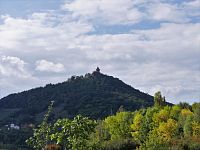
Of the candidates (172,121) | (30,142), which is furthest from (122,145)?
(30,142)

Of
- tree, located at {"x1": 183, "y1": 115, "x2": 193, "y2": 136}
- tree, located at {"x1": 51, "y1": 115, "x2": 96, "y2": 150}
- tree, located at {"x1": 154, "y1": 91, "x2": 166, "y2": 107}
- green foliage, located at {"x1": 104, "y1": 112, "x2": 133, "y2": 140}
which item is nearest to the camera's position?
tree, located at {"x1": 51, "y1": 115, "x2": 96, "y2": 150}

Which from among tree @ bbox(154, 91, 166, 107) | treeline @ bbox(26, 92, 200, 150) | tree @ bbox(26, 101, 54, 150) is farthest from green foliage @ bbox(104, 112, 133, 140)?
tree @ bbox(26, 101, 54, 150)

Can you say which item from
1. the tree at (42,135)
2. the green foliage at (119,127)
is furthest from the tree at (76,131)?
the green foliage at (119,127)

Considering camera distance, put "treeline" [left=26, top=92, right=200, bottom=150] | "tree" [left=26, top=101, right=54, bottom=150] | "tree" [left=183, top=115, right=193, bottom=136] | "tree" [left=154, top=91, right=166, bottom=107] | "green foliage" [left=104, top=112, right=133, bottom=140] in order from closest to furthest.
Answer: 1. "tree" [left=26, top=101, right=54, bottom=150]
2. "treeline" [left=26, top=92, right=200, bottom=150]
3. "tree" [left=183, top=115, right=193, bottom=136]
4. "green foliage" [left=104, top=112, right=133, bottom=140]
5. "tree" [left=154, top=91, right=166, bottom=107]

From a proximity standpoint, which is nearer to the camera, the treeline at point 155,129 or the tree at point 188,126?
the treeline at point 155,129

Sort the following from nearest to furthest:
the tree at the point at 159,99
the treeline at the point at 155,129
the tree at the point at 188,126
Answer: the treeline at the point at 155,129, the tree at the point at 188,126, the tree at the point at 159,99

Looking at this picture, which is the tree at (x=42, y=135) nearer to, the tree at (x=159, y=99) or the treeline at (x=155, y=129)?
the treeline at (x=155, y=129)

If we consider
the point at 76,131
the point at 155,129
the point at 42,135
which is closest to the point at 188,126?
the point at 155,129

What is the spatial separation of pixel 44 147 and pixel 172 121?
74.4 meters

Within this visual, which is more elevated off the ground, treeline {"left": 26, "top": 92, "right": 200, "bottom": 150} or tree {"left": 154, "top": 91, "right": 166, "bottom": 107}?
tree {"left": 154, "top": 91, "right": 166, "bottom": 107}

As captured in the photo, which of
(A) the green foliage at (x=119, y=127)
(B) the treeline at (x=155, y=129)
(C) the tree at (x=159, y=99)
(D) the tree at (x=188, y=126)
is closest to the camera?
(B) the treeline at (x=155, y=129)

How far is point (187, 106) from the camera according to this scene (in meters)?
121

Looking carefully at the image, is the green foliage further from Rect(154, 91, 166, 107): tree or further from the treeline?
Rect(154, 91, 166, 107): tree

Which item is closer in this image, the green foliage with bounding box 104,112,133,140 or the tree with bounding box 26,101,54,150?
the tree with bounding box 26,101,54,150
